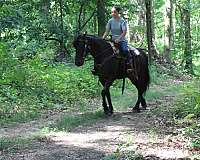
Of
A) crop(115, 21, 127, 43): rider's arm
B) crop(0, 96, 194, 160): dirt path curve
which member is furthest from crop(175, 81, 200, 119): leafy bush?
crop(115, 21, 127, 43): rider's arm

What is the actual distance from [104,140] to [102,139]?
110 mm

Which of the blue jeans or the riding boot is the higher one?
the blue jeans

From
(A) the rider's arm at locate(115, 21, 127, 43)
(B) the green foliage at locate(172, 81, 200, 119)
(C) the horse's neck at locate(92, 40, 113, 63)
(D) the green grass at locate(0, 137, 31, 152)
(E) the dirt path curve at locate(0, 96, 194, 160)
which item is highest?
(A) the rider's arm at locate(115, 21, 127, 43)

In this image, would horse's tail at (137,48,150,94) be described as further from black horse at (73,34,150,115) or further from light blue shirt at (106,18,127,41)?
light blue shirt at (106,18,127,41)

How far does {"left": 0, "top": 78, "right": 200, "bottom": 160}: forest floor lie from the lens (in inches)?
316

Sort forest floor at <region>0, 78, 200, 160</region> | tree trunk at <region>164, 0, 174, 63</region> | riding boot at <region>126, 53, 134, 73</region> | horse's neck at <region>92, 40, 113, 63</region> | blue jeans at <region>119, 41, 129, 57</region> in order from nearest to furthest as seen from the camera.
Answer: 1. forest floor at <region>0, 78, 200, 160</region>
2. horse's neck at <region>92, 40, 113, 63</region>
3. blue jeans at <region>119, 41, 129, 57</region>
4. riding boot at <region>126, 53, 134, 73</region>
5. tree trunk at <region>164, 0, 174, 63</region>

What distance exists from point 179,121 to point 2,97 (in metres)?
6.18

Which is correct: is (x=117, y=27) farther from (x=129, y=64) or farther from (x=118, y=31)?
(x=129, y=64)

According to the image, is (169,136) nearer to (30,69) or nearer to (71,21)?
(30,69)

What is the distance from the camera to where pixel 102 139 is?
956cm

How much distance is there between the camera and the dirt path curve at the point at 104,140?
8070 mm

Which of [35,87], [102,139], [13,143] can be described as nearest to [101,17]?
[35,87]

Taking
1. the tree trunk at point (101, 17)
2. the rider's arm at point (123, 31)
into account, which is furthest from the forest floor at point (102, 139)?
the tree trunk at point (101, 17)

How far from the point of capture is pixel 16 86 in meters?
15.9
